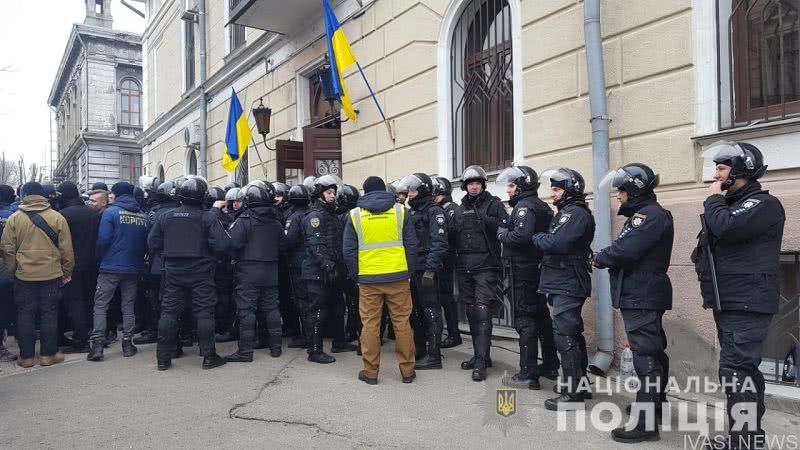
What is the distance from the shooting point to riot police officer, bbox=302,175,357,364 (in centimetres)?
614

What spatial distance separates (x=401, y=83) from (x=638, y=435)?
6140 millimetres

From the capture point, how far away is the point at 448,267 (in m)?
6.31

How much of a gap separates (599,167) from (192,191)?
402 cm

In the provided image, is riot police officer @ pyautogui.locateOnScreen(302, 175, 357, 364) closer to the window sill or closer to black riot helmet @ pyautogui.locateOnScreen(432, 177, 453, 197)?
black riot helmet @ pyautogui.locateOnScreen(432, 177, 453, 197)

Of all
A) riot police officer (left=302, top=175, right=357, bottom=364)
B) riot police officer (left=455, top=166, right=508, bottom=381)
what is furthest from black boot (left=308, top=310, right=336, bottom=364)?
riot police officer (left=455, top=166, right=508, bottom=381)

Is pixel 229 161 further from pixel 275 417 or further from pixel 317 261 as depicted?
pixel 275 417

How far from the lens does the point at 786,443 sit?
3.91m

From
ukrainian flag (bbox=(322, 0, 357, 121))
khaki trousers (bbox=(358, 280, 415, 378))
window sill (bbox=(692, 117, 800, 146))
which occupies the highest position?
ukrainian flag (bbox=(322, 0, 357, 121))

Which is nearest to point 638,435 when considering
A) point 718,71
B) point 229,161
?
Answer: point 718,71

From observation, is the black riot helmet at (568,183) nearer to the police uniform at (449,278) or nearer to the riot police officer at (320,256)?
the police uniform at (449,278)

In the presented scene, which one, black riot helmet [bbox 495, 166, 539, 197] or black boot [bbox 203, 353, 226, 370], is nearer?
black riot helmet [bbox 495, 166, 539, 197]

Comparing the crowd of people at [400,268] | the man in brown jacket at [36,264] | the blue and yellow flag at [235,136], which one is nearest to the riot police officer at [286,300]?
the crowd of people at [400,268]

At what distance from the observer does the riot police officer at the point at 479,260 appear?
215 inches

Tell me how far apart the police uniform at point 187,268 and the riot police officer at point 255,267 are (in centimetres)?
26
